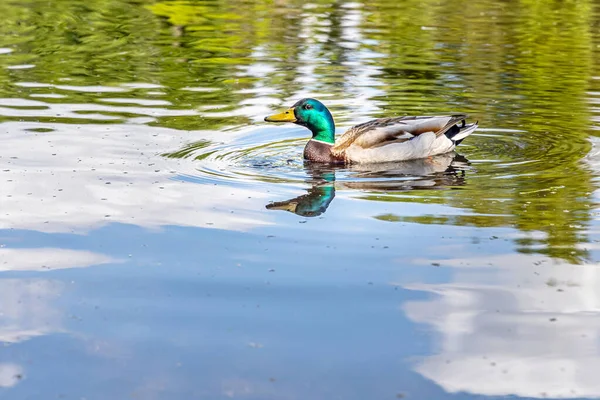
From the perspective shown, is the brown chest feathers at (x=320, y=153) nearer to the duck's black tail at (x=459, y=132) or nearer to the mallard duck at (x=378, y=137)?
the mallard duck at (x=378, y=137)

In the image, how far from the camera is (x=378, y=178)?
440 inches

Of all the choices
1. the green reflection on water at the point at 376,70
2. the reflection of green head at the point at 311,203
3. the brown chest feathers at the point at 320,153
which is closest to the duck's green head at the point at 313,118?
the brown chest feathers at the point at 320,153

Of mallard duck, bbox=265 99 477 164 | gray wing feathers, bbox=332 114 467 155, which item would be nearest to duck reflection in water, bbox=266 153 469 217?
mallard duck, bbox=265 99 477 164

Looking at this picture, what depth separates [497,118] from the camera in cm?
1430

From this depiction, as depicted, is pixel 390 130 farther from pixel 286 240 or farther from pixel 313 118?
pixel 286 240

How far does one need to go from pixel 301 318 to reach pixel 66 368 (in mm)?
1500

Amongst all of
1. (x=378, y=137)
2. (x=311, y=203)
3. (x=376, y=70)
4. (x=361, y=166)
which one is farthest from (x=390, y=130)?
(x=376, y=70)

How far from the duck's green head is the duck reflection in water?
576 mm

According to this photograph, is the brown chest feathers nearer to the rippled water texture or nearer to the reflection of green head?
the rippled water texture

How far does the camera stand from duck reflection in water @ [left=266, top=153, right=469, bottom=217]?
9.78 m

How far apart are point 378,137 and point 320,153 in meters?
0.65

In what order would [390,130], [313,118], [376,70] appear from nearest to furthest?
[390,130] → [313,118] → [376,70]

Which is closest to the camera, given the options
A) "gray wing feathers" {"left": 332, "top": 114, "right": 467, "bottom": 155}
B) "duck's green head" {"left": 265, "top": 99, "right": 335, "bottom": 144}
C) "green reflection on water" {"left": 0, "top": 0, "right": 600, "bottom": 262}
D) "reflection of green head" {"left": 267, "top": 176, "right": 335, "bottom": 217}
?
"reflection of green head" {"left": 267, "top": 176, "right": 335, "bottom": 217}

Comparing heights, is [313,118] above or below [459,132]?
above
